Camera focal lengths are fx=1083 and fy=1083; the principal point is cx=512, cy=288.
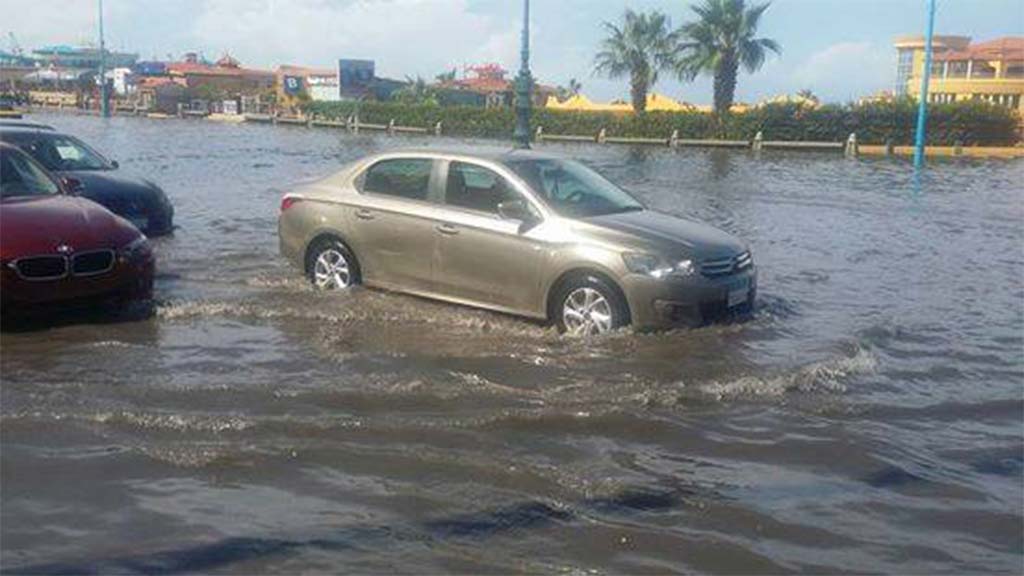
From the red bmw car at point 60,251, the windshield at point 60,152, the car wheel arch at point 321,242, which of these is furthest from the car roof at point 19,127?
the car wheel arch at point 321,242

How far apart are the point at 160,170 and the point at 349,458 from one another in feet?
78.6

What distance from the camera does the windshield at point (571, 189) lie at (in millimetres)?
8922

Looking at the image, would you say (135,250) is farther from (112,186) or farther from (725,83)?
(725,83)

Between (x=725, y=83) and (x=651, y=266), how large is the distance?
43.0 meters

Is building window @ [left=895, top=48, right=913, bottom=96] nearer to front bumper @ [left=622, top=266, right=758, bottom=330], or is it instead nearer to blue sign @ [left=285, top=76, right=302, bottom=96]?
blue sign @ [left=285, top=76, right=302, bottom=96]

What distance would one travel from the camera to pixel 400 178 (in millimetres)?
9781

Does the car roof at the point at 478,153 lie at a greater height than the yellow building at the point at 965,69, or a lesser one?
lesser

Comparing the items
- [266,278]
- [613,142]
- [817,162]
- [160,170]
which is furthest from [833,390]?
[613,142]

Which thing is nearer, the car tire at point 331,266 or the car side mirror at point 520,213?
the car side mirror at point 520,213

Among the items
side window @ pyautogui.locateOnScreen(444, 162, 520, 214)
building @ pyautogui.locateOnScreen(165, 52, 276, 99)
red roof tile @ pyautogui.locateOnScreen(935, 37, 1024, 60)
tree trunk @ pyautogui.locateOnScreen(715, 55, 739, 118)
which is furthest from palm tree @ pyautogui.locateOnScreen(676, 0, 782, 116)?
building @ pyautogui.locateOnScreen(165, 52, 276, 99)

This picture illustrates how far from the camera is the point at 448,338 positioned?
337 inches

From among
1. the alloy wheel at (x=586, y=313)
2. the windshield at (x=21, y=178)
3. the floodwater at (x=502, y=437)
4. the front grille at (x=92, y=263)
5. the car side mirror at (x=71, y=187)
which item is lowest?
the floodwater at (x=502, y=437)

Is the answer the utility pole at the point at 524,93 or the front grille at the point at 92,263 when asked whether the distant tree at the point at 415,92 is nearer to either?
the utility pole at the point at 524,93

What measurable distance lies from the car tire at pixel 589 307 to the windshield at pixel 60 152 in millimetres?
7634
